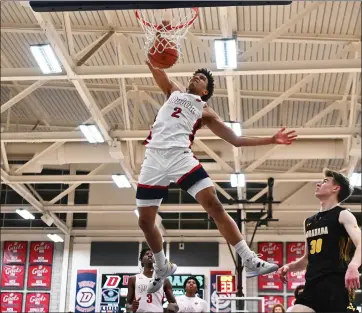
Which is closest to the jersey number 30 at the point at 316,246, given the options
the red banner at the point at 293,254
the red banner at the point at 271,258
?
the red banner at the point at 271,258

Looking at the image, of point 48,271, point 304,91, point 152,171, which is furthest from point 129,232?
point 152,171

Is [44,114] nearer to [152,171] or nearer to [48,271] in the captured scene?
[48,271]

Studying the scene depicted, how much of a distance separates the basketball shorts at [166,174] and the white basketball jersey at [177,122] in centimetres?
8

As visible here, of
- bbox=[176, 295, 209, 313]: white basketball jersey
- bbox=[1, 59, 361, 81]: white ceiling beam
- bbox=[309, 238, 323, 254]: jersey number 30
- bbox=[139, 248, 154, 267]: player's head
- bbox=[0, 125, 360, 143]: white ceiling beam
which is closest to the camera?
bbox=[309, 238, 323, 254]: jersey number 30

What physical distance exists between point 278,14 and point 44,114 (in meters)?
→ 10.2

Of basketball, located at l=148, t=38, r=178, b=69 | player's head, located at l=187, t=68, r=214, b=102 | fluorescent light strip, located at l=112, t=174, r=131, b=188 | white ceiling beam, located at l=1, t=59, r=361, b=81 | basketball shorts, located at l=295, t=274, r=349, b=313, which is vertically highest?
white ceiling beam, located at l=1, t=59, r=361, b=81

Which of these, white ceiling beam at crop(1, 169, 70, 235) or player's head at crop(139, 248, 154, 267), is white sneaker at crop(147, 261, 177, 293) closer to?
player's head at crop(139, 248, 154, 267)

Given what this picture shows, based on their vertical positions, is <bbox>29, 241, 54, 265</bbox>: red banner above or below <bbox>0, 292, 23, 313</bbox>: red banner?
above

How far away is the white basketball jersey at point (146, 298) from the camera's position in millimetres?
9125

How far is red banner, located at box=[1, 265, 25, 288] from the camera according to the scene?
2488 centimetres

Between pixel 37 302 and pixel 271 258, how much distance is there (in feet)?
30.1

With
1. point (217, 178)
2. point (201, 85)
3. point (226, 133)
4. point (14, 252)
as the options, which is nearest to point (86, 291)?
point (14, 252)

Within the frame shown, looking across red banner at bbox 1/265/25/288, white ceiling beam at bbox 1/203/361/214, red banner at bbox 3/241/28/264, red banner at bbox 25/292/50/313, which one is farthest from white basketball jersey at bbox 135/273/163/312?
red banner at bbox 3/241/28/264

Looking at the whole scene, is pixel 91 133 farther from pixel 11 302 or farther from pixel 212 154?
pixel 11 302
